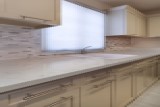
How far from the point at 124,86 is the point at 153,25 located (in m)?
2.81

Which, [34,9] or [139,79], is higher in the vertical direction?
[34,9]

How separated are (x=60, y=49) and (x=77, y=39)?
0.48 metres

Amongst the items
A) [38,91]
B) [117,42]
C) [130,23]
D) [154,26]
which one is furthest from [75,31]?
[154,26]

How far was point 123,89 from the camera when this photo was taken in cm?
224

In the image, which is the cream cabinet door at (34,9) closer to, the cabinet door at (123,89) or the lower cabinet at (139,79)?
the cabinet door at (123,89)

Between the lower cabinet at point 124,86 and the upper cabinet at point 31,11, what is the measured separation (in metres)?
1.02

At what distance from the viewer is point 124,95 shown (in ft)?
7.52

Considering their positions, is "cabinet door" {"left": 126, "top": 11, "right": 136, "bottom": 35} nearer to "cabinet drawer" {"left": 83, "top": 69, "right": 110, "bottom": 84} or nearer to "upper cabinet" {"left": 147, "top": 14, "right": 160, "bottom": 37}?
"upper cabinet" {"left": 147, "top": 14, "right": 160, "bottom": 37}

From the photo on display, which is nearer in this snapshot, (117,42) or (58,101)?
(58,101)

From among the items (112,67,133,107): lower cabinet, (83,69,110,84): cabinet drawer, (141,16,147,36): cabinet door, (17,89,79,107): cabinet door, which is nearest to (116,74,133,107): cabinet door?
(112,67,133,107): lower cabinet

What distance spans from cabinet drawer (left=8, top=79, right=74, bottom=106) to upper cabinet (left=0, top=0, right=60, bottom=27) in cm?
69

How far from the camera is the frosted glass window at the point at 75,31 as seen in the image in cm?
240

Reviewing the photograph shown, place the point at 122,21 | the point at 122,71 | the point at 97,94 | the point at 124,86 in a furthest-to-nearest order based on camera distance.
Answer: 1. the point at 122,21
2. the point at 124,86
3. the point at 122,71
4. the point at 97,94

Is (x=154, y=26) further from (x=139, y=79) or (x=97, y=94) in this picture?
(x=97, y=94)
